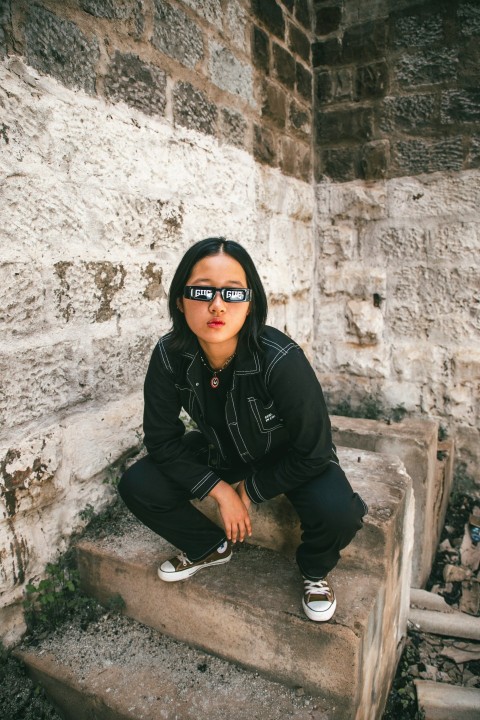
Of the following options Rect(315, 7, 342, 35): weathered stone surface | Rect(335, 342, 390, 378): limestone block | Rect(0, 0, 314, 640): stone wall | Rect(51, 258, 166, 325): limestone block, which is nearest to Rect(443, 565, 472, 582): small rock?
Rect(335, 342, 390, 378): limestone block

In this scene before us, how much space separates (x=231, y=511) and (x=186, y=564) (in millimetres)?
301

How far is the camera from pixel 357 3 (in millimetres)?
3137

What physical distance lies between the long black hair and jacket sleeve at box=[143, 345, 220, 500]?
12 centimetres

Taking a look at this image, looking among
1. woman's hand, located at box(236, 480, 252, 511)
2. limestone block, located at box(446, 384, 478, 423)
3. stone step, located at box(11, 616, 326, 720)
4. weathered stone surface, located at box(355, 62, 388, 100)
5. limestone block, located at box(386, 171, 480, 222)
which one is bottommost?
stone step, located at box(11, 616, 326, 720)

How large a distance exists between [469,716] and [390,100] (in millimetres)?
3207

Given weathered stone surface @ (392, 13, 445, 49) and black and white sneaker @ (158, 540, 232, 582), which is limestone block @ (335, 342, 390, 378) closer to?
weathered stone surface @ (392, 13, 445, 49)

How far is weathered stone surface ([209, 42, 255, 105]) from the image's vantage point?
2492 mm

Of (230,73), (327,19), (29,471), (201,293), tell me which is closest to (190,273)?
(201,293)

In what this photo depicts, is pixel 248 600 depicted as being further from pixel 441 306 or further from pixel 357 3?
pixel 357 3

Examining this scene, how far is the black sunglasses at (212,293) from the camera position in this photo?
158 cm

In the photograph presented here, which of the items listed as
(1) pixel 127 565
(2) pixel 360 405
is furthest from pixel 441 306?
(1) pixel 127 565

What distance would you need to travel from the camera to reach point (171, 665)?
1.70 meters

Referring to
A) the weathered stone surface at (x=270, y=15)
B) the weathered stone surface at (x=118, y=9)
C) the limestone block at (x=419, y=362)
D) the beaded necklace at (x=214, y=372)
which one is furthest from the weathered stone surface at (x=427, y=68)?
the beaded necklace at (x=214, y=372)

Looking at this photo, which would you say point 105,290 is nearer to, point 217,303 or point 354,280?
point 217,303
